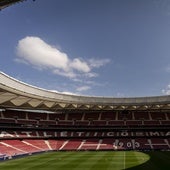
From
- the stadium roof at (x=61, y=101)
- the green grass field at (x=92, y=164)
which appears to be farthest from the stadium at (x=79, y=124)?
the green grass field at (x=92, y=164)

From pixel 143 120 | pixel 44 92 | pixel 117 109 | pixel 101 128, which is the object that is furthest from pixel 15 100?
pixel 143 120

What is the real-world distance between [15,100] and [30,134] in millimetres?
8779

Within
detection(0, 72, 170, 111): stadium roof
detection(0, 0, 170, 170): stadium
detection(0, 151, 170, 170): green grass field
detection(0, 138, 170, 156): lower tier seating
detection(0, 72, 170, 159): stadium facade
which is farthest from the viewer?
detection(0, 72, 170, 159): stadium facade

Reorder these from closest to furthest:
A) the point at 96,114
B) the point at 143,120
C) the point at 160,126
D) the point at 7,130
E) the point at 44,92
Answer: the point at 44,92 < the point at 7,130 < the point at 160,126 < the point at 143,120 < the point at 96,114

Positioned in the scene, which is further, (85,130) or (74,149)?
(85,130)

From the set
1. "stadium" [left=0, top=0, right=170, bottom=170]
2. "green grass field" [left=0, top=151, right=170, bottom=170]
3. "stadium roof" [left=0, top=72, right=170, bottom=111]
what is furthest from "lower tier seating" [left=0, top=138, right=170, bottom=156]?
"green grass field" [left=0, top=151, right=170, bottom=170]

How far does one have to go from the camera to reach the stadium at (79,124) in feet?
167

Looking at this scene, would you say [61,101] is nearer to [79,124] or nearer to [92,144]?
[79,124]

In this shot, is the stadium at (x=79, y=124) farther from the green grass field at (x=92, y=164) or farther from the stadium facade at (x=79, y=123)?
the green grass field at (x=92, y=164)

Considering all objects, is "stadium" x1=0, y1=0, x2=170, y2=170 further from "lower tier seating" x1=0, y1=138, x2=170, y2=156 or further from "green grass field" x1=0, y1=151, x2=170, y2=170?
"green grass field" x1=0, y1=151, x2=170, y2=170

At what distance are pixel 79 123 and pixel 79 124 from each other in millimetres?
642

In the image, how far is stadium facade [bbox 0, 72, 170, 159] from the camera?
5259 cm

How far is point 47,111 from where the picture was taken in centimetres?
6700

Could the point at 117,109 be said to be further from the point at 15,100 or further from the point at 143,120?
the point at 15,100
